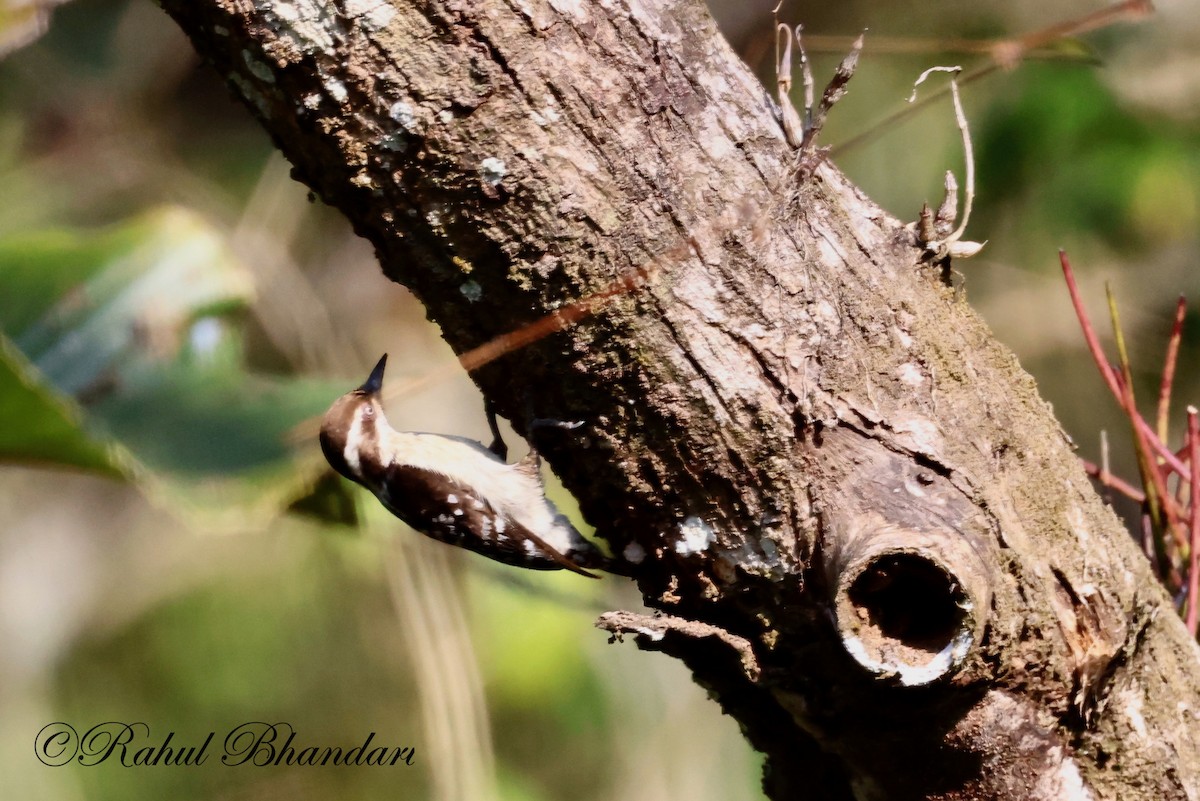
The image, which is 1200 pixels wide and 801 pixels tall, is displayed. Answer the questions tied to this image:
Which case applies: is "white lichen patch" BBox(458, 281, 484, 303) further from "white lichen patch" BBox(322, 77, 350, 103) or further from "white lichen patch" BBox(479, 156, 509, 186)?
"white lichen patch" BBox(322, 77, 350, 103)

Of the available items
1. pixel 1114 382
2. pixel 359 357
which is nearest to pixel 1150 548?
pixel 1114 382

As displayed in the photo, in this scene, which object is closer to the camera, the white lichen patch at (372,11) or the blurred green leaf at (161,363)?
the white lichen patch at (372,11)

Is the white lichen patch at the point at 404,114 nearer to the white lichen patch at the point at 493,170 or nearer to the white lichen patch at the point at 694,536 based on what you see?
the white lichen patch at the point at 493,170

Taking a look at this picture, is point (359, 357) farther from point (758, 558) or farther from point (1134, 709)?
point (1134, 709)

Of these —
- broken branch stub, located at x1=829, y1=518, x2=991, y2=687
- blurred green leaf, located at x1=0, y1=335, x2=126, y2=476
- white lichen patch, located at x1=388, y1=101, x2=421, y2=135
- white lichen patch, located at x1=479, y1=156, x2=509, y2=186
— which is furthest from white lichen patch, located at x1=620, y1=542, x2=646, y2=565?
blurred green leaf, located at x1=0, y1=335, x2=126, y2=476

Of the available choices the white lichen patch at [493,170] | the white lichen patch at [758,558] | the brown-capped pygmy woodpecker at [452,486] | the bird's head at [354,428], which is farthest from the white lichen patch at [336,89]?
the bird's head at [354,428]
